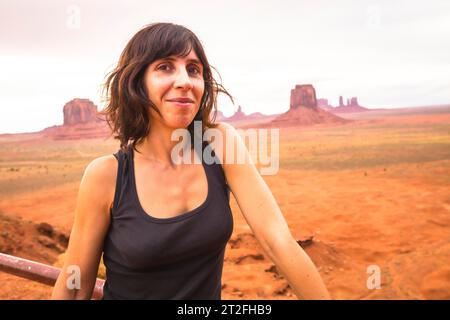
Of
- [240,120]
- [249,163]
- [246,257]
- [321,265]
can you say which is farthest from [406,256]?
[240,120]

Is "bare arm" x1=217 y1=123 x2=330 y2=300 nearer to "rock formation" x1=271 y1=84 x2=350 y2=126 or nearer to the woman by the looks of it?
the woman

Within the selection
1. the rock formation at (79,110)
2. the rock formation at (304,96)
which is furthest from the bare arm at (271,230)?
the rock formation at (304,96)

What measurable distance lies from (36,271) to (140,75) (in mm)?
791

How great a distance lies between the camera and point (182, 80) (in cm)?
120

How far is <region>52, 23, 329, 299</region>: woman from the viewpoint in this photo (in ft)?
3.71

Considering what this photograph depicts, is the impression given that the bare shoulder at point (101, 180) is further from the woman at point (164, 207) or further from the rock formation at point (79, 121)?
the rock formation at point (79, 121)

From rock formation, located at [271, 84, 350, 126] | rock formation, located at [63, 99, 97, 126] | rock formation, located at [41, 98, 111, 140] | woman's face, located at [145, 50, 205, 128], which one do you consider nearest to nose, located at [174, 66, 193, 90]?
woman's face, located at [145, 50, 205, 128]

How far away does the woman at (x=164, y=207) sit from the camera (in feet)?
3.71

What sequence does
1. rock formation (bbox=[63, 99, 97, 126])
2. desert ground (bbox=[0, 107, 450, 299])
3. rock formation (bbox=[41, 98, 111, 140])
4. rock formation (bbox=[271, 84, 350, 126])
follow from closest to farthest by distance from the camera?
desert ground (bbox=[0, 107, 450, 299])
rock formation (bbox=[41, 98, 111, 140])
rock formation (bbox=[63, 99, 97, 126])
rock formation (bbox=[271, 84, 350, 126])

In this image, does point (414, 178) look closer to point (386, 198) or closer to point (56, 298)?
point (386, 198)

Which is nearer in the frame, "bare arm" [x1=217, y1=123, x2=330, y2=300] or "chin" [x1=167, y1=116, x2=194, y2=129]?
"bare arm" [x1=217, y1=123, x2=330, y2=300]

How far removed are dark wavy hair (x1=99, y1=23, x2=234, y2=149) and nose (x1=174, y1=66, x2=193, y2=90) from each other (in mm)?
57

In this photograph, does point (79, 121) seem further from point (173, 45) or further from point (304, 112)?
point (173, 45)
